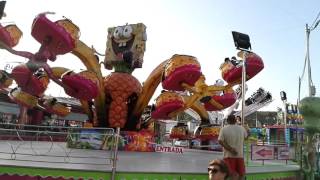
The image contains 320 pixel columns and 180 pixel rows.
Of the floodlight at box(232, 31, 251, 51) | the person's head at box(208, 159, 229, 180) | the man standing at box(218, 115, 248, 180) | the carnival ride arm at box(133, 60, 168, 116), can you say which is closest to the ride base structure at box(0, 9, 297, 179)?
the carnival ride arm at box(133, 60, 168, 116)

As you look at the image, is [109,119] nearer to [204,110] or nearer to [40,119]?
[204,110]

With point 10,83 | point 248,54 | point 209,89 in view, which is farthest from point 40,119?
point 248,54

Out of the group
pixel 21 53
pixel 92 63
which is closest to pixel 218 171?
pixel 21 53

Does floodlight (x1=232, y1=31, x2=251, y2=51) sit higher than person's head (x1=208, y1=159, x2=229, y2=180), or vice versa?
floodlight (x1=232, y1=31, x2=251, y2=51)

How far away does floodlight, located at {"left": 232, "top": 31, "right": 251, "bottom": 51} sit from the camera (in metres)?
9.27

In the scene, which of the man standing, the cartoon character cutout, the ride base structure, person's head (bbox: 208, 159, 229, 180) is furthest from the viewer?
the cartoon character cutout

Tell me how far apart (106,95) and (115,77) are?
67 centimetres

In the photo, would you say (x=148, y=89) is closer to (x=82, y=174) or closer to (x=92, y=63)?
(x=92, y=63)

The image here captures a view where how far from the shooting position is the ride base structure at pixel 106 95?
6926mm

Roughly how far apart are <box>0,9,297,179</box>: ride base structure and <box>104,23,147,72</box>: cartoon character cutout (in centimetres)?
3

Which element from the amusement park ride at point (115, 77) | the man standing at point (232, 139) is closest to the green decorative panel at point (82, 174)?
the man standing at point (232, 139)

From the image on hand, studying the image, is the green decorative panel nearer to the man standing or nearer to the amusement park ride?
the man standing

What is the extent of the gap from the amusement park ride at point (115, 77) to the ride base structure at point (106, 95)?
27 millimetres

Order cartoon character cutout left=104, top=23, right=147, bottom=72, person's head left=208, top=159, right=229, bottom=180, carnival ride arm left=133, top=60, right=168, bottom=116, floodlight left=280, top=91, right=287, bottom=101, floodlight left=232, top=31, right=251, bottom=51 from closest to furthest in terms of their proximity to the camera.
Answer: person's head left=208, top=159, right=229, bottom=180, floodlight left=232, top=31, right=251, bottom=51, carnival ride arm left=133, top=60, right=168, bottom=116, cartoon character cutout left=104, top=23, right=147, bottom=72, floodlight left=280, top=91, right=287, bottom=101
